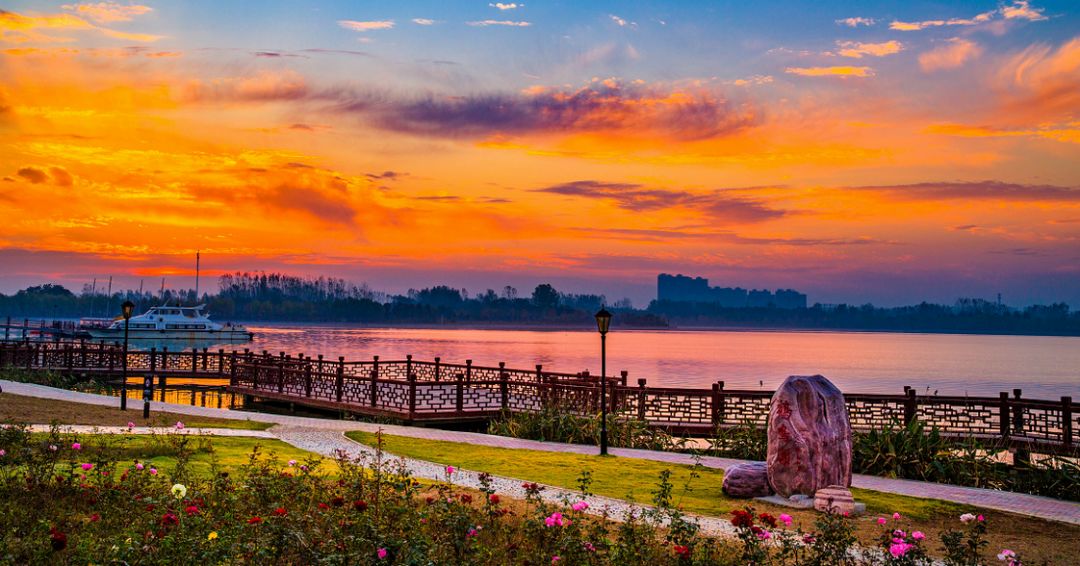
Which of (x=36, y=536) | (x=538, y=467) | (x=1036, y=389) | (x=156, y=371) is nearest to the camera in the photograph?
(x=36, y=536)

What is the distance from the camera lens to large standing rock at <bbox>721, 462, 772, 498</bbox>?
13188mm

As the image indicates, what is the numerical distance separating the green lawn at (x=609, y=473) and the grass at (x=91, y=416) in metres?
3.74

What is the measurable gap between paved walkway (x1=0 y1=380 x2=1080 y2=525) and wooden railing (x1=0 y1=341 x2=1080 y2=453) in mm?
3326

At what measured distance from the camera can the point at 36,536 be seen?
8305 mm

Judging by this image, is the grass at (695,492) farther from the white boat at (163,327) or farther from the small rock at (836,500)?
the white boat at (163,327)

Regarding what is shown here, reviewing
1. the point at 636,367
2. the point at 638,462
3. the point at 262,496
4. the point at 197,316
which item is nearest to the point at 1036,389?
the point at 636,367

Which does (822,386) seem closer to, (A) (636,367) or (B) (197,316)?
(A) (636,367)

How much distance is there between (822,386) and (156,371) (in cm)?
3606

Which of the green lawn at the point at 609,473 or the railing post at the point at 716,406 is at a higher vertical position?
the railing post at the point at 716,406

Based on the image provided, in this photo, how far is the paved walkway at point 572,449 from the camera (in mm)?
13125

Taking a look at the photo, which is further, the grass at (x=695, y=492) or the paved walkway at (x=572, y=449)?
the paved walkway at (x=572, y=449)

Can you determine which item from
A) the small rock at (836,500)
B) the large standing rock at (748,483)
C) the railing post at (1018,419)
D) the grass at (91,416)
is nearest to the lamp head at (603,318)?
the large standing rock at (748,483)

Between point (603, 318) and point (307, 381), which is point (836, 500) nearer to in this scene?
point (603, 318)

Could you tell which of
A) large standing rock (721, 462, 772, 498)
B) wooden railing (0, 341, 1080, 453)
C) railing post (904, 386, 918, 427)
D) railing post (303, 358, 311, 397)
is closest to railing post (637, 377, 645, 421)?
wooden railing (0, 341, 1080, 453)
